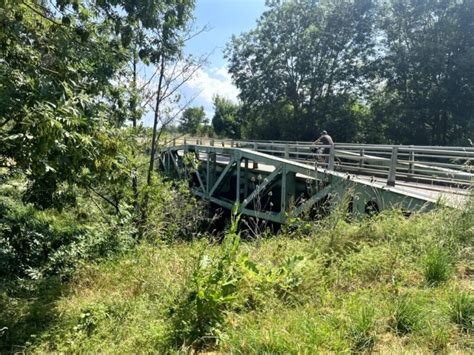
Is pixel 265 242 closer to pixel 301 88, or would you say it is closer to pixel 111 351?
pixel 111 351

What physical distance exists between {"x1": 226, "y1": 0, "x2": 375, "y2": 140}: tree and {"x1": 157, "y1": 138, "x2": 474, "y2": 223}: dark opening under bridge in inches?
722

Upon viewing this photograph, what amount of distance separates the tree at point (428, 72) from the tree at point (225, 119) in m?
22.3

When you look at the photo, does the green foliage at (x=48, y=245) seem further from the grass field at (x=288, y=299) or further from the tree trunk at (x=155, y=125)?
the tree trunk at (x=155, y=125)

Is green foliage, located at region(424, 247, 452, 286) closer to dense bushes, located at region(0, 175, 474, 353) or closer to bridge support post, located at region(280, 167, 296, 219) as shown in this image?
dense bushes, located at region(0, 175, 474, 353)

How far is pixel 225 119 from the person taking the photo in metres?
53.0

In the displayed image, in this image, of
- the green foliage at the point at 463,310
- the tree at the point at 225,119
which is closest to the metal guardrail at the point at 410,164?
the green foliage at the point at 463,310

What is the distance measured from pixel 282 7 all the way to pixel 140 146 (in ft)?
116

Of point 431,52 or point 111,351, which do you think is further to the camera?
point 431,52

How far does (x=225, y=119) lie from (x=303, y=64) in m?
18.2

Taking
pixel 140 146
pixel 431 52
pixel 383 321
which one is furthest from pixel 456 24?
pixel 383 321

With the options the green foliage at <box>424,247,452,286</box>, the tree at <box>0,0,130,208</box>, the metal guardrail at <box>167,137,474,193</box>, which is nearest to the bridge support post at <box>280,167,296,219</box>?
the metal guardrail at <box>167,137,474,193</box>

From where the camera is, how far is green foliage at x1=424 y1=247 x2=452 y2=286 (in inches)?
126

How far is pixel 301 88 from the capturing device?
38.4 meters

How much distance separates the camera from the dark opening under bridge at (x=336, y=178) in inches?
232
